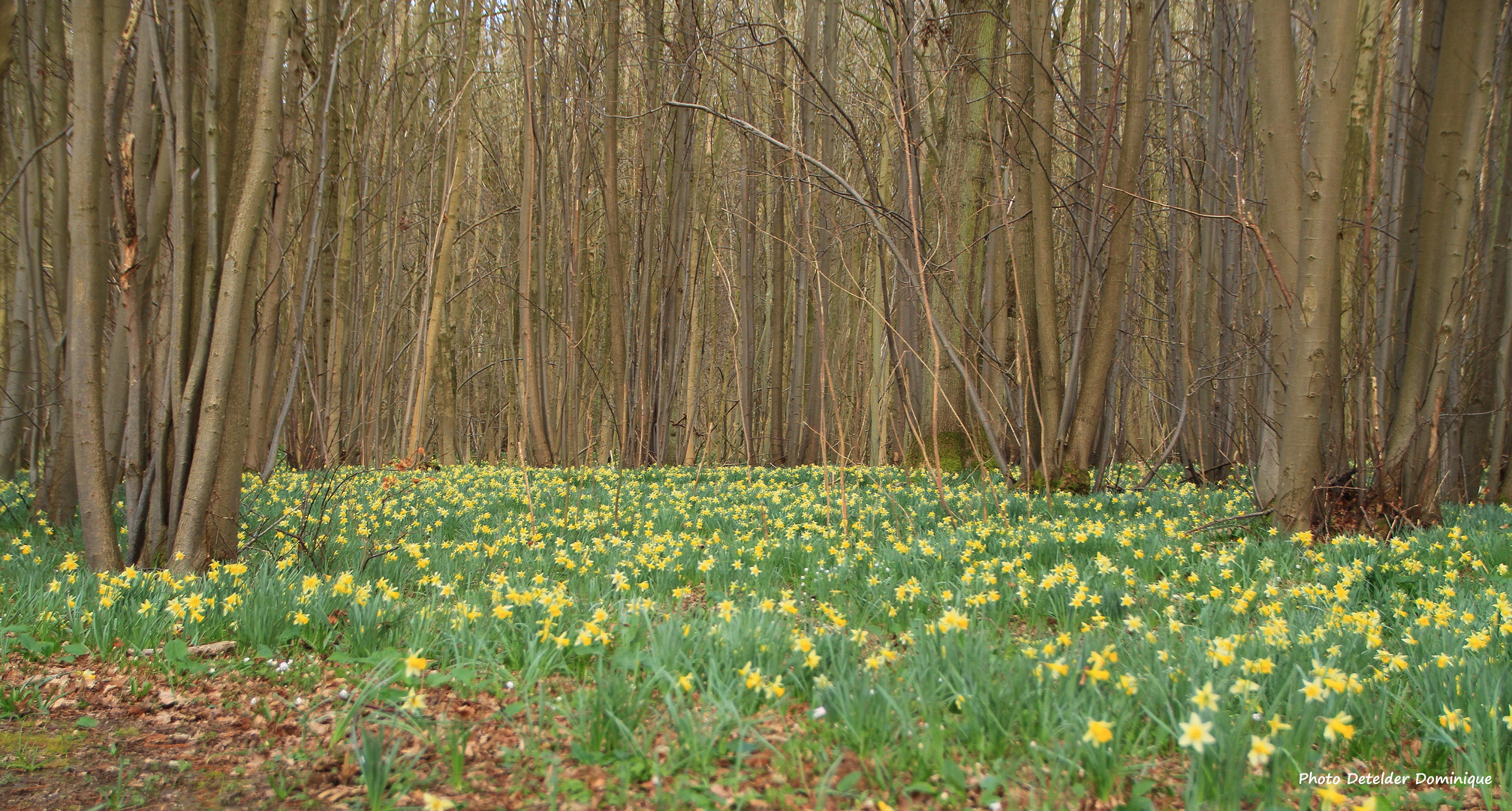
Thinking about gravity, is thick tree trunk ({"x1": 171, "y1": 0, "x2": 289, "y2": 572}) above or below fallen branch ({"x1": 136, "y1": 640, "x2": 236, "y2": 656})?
above

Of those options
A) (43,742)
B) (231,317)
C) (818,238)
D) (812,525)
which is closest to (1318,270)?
(812,525)

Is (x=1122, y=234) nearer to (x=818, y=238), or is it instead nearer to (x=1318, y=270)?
(x=1318, y=270)

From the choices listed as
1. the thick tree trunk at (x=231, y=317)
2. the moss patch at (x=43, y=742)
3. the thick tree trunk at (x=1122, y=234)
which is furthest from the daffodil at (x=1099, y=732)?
the thick tree trunk at (x=1122, y=234)

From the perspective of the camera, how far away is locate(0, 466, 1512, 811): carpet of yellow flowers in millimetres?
1753

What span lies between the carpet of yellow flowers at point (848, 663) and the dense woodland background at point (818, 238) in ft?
2.88

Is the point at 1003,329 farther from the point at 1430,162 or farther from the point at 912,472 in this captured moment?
the point at 1430,162

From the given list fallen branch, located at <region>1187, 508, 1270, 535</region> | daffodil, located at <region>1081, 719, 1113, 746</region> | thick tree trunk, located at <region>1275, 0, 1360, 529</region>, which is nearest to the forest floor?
daffodil, located at <region>1081, 719, 1113, 746</region>

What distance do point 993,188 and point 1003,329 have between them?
4.74ft

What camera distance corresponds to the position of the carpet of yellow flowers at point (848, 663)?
5.75ft

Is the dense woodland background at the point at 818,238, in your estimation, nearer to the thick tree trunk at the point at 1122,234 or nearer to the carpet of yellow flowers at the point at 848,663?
the thick tree trunk at the point at 1122,234

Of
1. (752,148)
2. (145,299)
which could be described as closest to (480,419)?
(752,148)

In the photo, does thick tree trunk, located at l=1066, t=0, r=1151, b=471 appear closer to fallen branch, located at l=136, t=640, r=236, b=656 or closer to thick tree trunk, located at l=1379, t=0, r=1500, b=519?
thick tree trunk, located at l=1379, t=0, r=1500, b=519

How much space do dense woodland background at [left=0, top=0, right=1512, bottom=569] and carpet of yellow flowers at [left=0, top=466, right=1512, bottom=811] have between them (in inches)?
34.6

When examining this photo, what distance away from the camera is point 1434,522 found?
17.4ft
